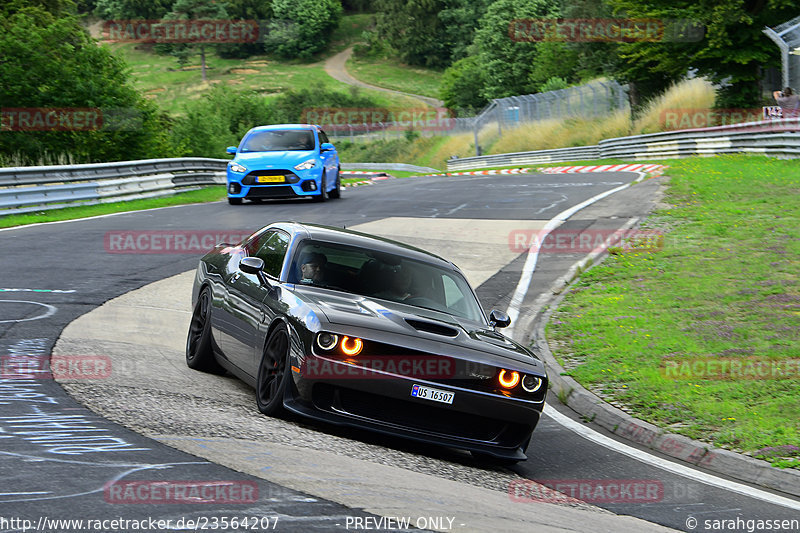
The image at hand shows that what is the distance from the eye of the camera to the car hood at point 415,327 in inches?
255

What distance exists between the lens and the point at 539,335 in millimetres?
11289

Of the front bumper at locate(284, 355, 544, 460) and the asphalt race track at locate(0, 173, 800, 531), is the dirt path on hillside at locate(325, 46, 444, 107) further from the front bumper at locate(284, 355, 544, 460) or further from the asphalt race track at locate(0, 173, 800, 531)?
the front bumper at locate(284, 355, 544, 460)

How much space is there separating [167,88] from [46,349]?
134698 millimetres

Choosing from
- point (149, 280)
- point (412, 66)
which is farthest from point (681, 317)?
point (412, 66)

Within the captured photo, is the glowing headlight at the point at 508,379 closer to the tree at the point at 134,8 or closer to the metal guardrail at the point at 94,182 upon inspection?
the metal guardrail at the point at 94,182

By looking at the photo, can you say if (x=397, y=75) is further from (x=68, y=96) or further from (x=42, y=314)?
(x=42, y=314)

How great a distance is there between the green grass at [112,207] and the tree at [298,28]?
131158 millimetres

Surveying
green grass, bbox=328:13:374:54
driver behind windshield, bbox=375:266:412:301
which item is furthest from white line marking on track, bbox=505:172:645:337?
green grass, bbox=328:13:374:54

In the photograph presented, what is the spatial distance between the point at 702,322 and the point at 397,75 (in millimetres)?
139251

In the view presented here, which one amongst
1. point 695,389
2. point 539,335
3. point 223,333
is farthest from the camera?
point 539,335

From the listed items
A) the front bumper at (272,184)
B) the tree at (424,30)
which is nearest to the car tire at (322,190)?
the front bumper at (272,184)

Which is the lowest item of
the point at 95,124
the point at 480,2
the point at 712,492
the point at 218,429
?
the point at 712,492

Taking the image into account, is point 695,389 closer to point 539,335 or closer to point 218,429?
point 539,335

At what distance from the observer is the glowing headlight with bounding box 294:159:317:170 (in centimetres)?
2356
